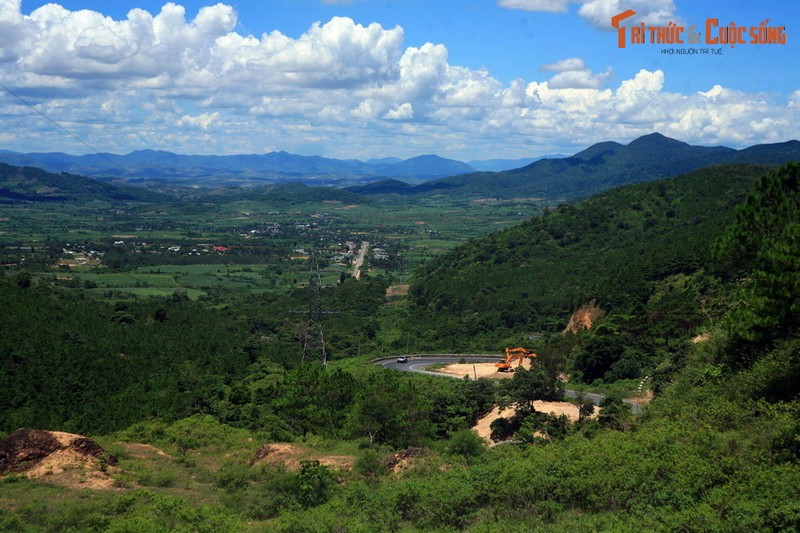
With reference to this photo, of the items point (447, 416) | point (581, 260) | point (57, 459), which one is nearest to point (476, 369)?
point (447, 416)

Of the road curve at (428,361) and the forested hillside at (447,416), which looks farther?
the road curve at (428,361)

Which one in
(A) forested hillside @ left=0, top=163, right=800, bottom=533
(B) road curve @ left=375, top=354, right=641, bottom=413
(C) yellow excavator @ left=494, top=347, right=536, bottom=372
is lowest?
(B) road curve @ left=375, top=354, right=641, bottom=413

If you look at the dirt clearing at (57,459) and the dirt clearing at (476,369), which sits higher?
the dirt clearing at (57,459)

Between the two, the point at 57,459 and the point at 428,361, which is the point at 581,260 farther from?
the point at 57,459

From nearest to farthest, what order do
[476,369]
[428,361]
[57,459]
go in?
[57,459], [476,369], [428,361]

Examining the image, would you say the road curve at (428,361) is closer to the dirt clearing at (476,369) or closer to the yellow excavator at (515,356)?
the dirt clearing at (476,369)

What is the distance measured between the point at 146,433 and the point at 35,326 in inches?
712

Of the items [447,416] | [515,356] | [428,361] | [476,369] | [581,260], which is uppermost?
[581,260]

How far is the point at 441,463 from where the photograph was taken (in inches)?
1129

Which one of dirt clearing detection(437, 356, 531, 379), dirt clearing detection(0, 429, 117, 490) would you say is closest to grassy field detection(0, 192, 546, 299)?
dirt clearing detection(437, 356, 531, 379)

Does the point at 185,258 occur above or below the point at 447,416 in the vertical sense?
below

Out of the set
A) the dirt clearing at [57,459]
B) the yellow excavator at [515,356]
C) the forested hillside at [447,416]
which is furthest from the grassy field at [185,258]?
the dirt clearing at [57,459]

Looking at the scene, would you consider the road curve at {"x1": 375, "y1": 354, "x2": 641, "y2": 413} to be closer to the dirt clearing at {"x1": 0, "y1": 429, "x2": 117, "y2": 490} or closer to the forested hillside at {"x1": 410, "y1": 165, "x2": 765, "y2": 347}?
the forested hillside at {"x1": 410, "y1": 165, "x2": 765, "y2": 347}

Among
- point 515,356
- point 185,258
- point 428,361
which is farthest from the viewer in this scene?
point 185,258
